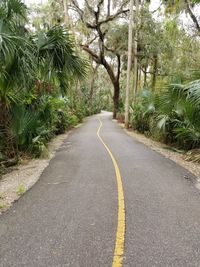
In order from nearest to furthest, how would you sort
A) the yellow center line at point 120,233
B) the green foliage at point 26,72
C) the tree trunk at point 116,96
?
the yellow center line at point 120,233 < the green foliage at point 26,72 < the tree trunk at point 116,96

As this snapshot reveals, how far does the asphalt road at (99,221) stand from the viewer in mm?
3732

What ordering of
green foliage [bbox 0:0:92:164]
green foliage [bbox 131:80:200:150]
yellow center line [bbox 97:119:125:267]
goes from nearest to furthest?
1. yellow center line [bbox 97:119:125:267]
2. green foliage [bbox 0:0:92:164]
3. green foliage [bbox 131:80:200:150]

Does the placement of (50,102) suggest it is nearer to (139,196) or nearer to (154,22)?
(139,196)

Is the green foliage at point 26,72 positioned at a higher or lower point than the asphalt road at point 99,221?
higher

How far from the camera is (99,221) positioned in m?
4.88

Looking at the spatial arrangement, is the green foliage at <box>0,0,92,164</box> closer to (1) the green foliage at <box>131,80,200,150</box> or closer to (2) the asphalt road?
(2) the asphalt road

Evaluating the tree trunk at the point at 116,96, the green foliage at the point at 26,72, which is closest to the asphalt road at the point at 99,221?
the green foliage at the point at 26,72

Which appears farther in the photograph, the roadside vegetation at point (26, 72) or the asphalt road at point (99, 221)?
the roadside vegetation at point (26, 72)

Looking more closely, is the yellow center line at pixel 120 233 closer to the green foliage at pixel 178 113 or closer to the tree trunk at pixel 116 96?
the green foliage at pixel 178 113

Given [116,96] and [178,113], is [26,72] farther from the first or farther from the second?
[116,96]

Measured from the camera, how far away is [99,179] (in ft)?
25.2

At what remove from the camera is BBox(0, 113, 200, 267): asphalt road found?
12.2 feet

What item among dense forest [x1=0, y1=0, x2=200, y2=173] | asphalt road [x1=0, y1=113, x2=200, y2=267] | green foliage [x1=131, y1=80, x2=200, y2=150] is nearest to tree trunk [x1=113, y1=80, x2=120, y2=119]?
dense forest [x1=0, y1=0, x2=200, y2=173]

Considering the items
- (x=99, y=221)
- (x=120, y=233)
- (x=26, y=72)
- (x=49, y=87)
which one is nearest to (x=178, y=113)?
(x=49, y=87)
